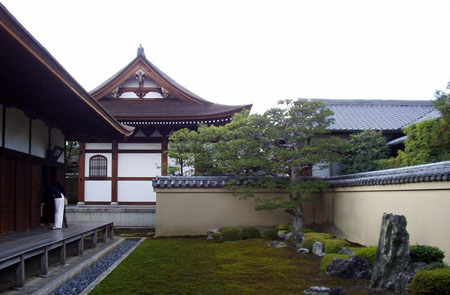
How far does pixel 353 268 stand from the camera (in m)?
7.16

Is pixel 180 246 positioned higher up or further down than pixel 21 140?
further down

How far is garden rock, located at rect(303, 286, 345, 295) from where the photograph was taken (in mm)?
6082

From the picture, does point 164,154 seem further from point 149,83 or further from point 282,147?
point 282,147

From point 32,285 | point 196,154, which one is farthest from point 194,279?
point 196,154

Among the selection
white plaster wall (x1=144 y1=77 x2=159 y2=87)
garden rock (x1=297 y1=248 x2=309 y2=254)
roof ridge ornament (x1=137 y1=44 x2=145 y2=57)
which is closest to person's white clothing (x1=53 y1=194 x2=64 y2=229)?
garden rock (x1=297 y1=248 x2=309 y2=254)

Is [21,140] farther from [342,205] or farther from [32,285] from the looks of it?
[342,205]

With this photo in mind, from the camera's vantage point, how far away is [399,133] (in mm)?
17172

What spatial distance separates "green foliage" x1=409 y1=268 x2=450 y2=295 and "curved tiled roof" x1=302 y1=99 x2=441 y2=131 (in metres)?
11.5

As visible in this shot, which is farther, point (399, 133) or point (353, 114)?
point (353, 114)

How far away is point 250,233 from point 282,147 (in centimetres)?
264

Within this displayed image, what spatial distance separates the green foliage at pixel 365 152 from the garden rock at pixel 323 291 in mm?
9155

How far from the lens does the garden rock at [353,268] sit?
23.3ft

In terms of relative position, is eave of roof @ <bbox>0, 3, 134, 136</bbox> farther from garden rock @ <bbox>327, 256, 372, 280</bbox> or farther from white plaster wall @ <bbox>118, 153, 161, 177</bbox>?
white plaster wall @ <bbox>118, 153, 161, 177</bbox>

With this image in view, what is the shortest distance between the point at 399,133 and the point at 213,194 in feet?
26.4
